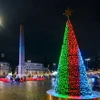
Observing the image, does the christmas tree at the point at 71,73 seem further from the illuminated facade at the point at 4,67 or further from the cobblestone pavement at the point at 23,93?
the illuminated facade at the point at 4,67

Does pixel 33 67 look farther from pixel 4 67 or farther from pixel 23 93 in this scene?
pixel 23 93

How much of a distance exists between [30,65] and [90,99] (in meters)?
136

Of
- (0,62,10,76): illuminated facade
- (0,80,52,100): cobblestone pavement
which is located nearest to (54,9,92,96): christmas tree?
(0,80,52,100): cobblestone pavement

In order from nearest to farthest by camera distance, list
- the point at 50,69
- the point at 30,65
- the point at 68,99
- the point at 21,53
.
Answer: the point at 68,99
the point at 21,53
the point at 30,65
the point at 50,69

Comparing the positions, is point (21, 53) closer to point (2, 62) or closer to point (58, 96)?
point (58, 96)

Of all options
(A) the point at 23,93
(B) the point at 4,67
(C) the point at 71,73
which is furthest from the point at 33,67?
(C) the point at 71,73

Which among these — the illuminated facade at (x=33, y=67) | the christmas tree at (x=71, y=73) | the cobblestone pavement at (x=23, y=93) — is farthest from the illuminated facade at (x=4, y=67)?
the christmas tree at (x=71, y=73)

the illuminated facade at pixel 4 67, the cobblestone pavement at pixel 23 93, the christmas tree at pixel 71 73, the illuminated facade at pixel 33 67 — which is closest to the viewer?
the christmas tree at pixel 71 73

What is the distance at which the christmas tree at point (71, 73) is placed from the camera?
11234mm

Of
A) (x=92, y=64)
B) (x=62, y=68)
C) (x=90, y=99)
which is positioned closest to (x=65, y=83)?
(x=62, y=68)

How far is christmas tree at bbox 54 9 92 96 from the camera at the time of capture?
→ 11.2 meters

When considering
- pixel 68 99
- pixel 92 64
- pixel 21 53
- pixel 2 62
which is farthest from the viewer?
pixel 2 62

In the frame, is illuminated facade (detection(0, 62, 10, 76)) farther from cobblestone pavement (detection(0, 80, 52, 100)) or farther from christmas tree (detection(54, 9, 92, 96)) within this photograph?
christmas tree (detection(54, 9, 92, 96))

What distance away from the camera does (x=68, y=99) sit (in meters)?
10.1
